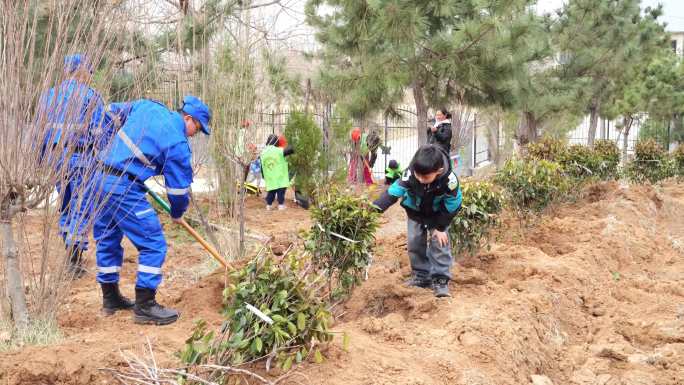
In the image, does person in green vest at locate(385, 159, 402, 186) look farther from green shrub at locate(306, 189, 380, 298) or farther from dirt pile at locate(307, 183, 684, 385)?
green shrub at locate(306, 189, 380, 298)

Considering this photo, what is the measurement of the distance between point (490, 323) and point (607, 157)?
817cm

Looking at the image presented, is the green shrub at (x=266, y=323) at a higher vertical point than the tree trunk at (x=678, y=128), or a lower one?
lower

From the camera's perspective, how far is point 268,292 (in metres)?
3.43

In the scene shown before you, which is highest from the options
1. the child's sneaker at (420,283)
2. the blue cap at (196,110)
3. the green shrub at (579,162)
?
the blue cap at (196,110)

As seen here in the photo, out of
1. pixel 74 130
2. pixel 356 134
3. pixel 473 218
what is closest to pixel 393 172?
pixel 356 134

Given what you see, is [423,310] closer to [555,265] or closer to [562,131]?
[555,265]

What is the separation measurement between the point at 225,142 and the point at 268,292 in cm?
364

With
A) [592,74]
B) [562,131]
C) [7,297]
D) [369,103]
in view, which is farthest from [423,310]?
[562,131]

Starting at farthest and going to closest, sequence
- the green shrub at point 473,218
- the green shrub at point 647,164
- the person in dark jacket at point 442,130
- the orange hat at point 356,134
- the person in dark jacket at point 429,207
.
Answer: the orange hat at point 356,134 → the green shrub at point 647,164 → the person in dark jacket at point 442,130 → the green shrub at point 473,218 → the person in dark jacket at point 429,207

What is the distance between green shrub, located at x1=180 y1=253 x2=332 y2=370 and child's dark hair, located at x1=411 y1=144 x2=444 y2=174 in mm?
1604

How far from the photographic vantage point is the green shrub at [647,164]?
41.2ft

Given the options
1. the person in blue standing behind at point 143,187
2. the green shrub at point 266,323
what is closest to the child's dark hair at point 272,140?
the person in blue standing behind at point 143,187

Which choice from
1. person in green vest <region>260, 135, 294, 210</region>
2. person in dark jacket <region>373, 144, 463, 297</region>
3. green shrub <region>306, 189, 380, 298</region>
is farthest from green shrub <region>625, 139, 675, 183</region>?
green shrub <region>306, 189, 380, 298</region>

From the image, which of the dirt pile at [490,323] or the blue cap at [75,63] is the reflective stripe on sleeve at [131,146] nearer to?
the blue cap at [75,63]
